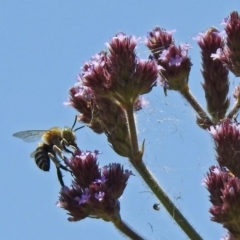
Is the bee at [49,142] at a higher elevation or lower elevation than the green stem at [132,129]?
higher

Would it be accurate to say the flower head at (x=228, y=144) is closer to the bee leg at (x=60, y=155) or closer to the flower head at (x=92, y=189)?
the flower head at (x=92, y=189)

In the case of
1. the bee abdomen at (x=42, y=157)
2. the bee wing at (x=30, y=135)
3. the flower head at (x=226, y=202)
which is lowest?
the flower head at (x=226, y=202)

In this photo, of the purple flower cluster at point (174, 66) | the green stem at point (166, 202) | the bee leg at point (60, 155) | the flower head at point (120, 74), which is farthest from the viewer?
the purple flower cluster at point (174, 66)

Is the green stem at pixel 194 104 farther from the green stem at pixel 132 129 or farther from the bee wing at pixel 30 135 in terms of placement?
the bee wing at pixel 30 135

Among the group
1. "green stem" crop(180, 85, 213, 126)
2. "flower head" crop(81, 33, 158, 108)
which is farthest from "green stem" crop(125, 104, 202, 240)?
"green stem" crop(180, 85, 213, 126)

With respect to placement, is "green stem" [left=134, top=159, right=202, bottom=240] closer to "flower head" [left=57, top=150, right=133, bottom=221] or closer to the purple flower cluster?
"flower head" [left=57, top=150, right=133, bottom=221]

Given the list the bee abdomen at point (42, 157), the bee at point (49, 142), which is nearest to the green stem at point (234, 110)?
the bee at point (49, 142)

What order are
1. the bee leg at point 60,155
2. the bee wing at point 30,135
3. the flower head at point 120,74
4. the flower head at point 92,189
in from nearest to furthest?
the flower head at point 92,189, the flower head at point 120,74, the bee leg at point 60,155, the bee wing at point 30,135

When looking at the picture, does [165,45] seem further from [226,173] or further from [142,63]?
[226,173]

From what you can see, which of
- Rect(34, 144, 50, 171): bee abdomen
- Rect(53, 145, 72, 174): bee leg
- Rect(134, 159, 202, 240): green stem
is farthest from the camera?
Rect(34, 144, 50, 171): bee abdomen

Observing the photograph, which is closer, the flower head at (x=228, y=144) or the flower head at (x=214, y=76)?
the flower head at (x=228, y=144)
